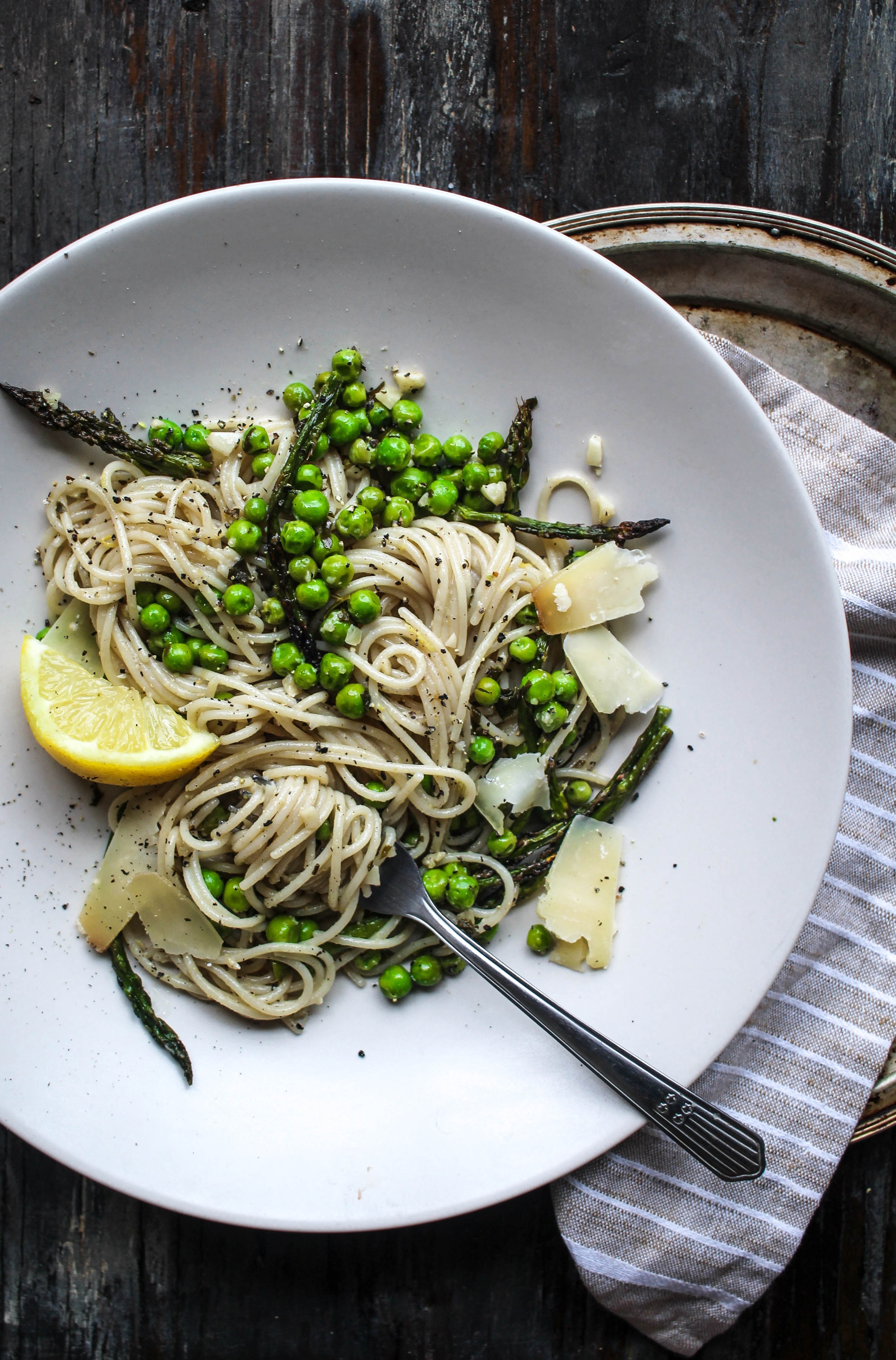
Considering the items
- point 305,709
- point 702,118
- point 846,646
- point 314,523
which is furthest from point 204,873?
point 702,118

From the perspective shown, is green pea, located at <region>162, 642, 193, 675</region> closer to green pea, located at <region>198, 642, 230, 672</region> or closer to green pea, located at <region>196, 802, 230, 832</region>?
green pea, located at <region>198, 642, 230, 672</region>

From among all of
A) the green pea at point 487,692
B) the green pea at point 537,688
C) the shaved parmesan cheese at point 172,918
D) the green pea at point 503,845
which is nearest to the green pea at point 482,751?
the green pea at point 487,692

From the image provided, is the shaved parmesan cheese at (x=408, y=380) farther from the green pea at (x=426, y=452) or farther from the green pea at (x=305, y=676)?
the green pea at (x=305, y=676)

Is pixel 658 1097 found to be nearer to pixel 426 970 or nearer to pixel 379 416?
pixel 426 970

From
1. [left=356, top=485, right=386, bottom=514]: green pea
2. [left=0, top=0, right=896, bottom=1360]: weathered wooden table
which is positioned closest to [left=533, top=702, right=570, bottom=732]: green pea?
[left=356, top=485, right=386, bottom=514]: green pea

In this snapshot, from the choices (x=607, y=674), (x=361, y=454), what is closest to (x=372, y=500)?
(x=361, y=454)

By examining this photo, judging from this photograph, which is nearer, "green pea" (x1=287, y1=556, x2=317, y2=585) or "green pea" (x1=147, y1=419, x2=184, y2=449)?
"green pea" (x1=287, y1=556, x2=317, y2=585)
